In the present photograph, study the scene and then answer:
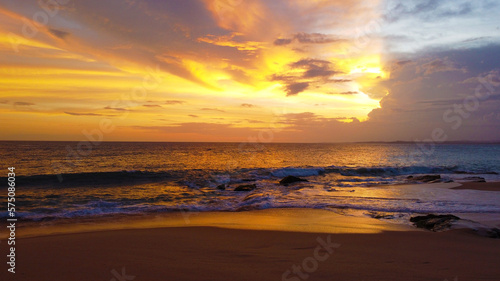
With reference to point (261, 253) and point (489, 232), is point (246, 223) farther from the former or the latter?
point (489, 232)

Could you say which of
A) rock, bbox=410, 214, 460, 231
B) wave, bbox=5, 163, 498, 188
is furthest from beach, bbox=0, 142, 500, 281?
wave, bbox=5, 163, 498, 188

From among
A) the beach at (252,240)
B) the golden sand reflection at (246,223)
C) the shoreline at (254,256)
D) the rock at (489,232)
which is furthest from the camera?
the golden sand reflection at (246,223)

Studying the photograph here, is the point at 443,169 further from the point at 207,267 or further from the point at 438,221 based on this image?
the point at 207,267

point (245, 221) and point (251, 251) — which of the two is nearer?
point (251, 251)

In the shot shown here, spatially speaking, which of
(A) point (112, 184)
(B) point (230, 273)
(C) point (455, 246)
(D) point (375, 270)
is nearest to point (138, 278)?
(B) point (230, 273)

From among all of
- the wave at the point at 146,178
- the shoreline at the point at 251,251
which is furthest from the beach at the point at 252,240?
the wave at the point at 146,178

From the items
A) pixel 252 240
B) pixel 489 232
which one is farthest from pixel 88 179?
pixel 489 232

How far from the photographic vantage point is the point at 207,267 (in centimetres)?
632

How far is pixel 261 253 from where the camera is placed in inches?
290

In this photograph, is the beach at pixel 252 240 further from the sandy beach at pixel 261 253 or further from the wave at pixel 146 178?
the wave at pixel 146 178

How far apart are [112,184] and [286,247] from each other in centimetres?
2059

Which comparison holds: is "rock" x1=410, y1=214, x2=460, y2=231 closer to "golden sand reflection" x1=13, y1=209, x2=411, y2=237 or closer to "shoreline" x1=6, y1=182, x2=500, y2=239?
"shoreline" x1=6, y1=182, x2=500, y2=239

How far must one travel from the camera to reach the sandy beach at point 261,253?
6039 millimetres

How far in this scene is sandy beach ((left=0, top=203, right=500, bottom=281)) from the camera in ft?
19.8
